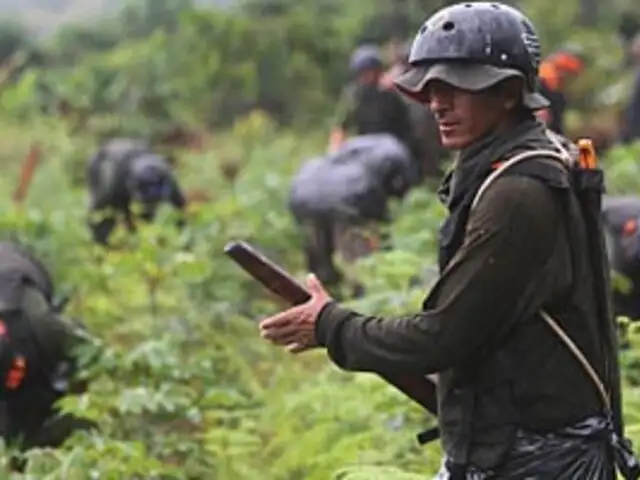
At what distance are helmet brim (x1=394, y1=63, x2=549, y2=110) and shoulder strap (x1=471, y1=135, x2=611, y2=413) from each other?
0.43ft

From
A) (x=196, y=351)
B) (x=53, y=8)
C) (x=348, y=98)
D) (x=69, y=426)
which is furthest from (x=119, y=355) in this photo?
(x=53, y=8)

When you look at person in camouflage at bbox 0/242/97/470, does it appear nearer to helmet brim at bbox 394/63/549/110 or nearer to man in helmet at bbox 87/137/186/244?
helmet brim at bbox 394/63/549/110

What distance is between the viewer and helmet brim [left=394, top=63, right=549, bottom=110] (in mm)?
3549

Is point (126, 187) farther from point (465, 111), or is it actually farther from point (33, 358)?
point (465, 111)

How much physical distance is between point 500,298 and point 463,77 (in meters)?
0.55

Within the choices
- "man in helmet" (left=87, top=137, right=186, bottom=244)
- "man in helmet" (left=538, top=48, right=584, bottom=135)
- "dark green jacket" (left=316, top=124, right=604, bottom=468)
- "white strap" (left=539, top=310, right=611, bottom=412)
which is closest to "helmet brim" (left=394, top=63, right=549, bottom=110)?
"dark green jacket" (left=316, top=124, right=604, bottom=468)

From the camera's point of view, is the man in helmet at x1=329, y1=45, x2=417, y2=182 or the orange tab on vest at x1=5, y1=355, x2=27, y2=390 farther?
the man in helmet at x1=329, y1=45, x2=417, y2=182

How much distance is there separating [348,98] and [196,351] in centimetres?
484

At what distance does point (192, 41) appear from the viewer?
21500mm

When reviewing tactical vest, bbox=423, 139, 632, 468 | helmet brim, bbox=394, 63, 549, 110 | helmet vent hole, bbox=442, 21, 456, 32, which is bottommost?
tactical vest, bbox=423, 139, 632, 468

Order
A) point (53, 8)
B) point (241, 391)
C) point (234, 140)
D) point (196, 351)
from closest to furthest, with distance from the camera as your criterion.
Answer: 1. point (241, 391)
2. point (196, 351)
3. point (234, 140)
4. point (53, 8)

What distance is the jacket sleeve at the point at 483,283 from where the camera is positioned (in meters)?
3.46

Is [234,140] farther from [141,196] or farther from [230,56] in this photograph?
[141,196]

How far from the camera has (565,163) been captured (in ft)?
11.9
